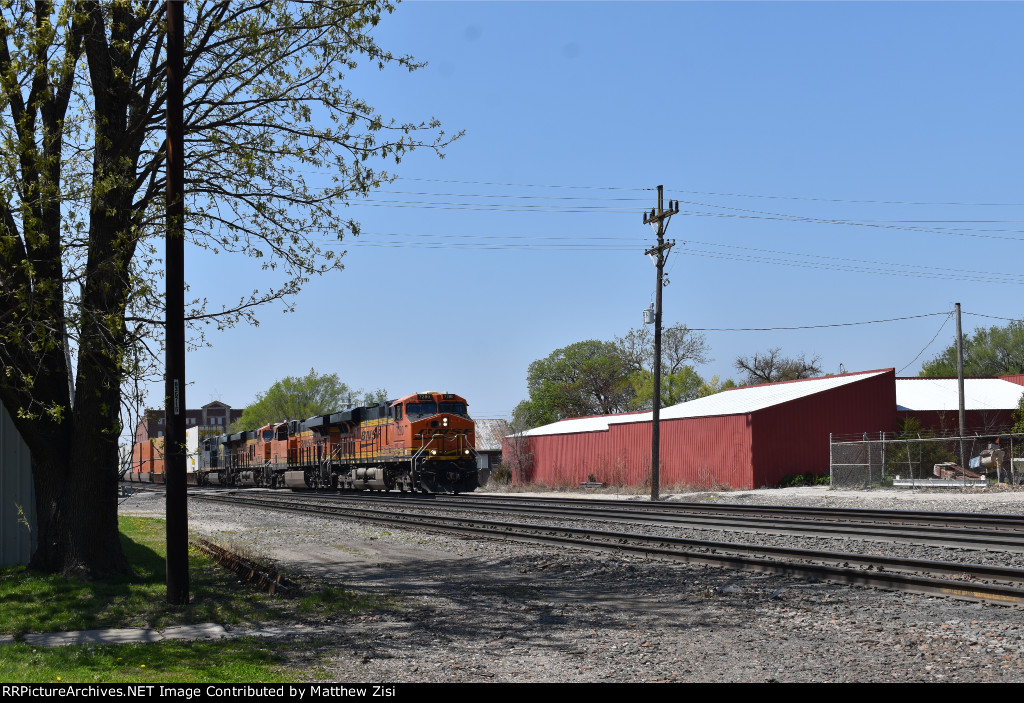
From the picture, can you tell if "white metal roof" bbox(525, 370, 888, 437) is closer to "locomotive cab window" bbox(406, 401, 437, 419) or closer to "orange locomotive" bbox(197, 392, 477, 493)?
"orange locomotive" bbox(197, 392, 477, 493)

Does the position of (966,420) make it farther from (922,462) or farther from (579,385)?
(579,385)

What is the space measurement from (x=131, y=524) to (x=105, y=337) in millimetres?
15570

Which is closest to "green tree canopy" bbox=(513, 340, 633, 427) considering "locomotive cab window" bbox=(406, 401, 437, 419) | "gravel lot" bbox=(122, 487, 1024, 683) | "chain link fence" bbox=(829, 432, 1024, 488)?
"chain link fence" bbox=(829, 432, 1024, 488)

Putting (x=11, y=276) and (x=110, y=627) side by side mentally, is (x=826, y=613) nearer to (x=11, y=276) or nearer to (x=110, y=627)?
(x=110, y=627)

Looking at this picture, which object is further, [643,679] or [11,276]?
[11,276]

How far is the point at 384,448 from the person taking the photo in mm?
37500

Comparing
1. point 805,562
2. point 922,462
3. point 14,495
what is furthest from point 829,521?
point 922,462

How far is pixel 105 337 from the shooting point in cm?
1055

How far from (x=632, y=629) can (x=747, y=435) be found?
3130 cm

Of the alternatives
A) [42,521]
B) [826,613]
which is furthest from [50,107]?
[826,613]

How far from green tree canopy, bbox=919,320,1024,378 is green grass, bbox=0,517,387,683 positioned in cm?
9904

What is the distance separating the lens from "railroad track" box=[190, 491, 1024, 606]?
1045cm

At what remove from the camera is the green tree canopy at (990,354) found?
323ft

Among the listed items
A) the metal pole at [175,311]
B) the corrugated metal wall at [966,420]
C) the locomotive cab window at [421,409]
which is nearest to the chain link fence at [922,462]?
the corrugated metal wall at [966,420]
